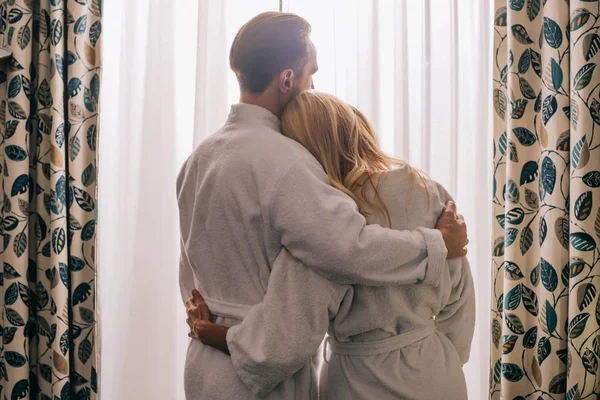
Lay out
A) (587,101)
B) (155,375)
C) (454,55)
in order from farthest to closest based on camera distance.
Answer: (155,375)
(454,55)
(587,101)

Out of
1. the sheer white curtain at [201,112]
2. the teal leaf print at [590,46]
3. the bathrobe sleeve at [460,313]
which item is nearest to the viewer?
the bathrobe sleeve at [460,313]

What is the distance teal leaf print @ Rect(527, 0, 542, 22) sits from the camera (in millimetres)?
1827

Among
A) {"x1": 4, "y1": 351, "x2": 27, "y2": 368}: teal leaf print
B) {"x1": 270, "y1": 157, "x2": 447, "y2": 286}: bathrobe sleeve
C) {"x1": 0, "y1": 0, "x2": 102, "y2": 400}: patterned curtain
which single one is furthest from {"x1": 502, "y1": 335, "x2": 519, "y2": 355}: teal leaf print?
{"x1": 4, "y1": 351, "x2": 27, "y2": 368}: teal leaf print

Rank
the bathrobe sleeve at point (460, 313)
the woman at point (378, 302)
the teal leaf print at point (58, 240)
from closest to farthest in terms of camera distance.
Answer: the woman at point (378, 302) < the bathrobe sleeve at point (460, 313) < the teal leaf print at point (58, 240)

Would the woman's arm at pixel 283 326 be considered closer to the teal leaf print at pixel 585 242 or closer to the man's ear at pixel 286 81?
the man's ear at pixel 286 81

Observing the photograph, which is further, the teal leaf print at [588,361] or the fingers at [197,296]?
the teal leaf print at [588,361]

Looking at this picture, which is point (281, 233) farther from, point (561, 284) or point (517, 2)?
point (517, 2)

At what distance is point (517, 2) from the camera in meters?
1.82

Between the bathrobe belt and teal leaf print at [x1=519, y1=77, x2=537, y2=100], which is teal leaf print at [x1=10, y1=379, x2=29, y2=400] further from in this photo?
teal leaf print at [x1=519, y1=77, x2=537, y2=100]

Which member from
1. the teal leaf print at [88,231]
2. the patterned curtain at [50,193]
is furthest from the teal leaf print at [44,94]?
the teal leaf print at [88,231]

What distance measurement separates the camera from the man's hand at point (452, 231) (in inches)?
56.6

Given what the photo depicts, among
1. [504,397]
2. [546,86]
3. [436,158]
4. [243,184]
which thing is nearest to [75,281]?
[243,184]

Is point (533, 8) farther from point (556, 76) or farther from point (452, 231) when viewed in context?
point (452, 231)

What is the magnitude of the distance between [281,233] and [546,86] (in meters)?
0.90
